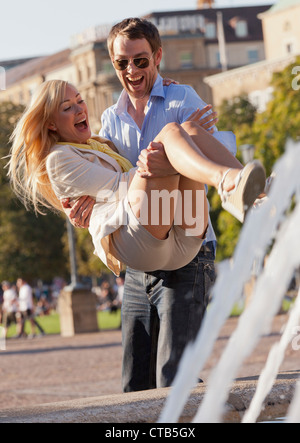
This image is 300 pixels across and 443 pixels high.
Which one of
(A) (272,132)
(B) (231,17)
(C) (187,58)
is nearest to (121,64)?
(A) (272,132)

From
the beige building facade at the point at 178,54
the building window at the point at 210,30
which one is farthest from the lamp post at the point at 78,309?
the building window at the point at 210,30

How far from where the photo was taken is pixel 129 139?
5.19 m

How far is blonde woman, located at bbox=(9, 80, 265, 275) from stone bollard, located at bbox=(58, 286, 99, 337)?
22401 millimetres

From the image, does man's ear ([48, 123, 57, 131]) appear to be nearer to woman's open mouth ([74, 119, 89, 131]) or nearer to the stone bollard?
woman's open mouth ([74, 119, 89, 131])

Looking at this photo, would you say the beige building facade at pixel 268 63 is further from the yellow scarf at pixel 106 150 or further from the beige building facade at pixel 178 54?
the yellow scarf at pixel 106 150

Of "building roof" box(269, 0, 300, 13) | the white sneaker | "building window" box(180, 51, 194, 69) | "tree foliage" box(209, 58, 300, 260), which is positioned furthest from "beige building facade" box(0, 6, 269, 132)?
the white sneaker

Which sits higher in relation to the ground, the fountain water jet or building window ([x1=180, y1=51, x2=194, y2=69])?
Answer: the fountain water jet

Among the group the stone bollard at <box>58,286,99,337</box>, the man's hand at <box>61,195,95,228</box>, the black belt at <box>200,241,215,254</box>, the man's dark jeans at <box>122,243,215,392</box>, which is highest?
the man's hand at <box>61,195,95,228</box>

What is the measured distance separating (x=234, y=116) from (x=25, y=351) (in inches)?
1633

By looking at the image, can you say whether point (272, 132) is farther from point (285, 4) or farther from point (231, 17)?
point (231, 17)

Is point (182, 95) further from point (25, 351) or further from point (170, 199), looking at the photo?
point (25, 351)

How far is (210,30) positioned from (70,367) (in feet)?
276

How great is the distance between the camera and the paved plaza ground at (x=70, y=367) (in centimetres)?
1252

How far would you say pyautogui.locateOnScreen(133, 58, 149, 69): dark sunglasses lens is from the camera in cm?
500
